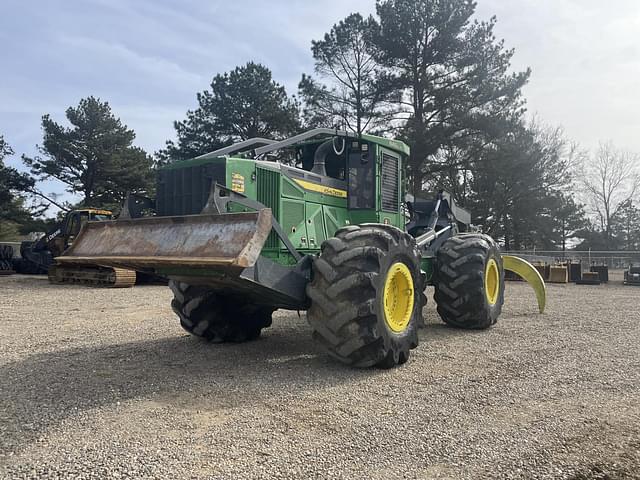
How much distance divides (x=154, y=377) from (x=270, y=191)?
7.71ft

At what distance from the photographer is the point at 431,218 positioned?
9305 millimetres

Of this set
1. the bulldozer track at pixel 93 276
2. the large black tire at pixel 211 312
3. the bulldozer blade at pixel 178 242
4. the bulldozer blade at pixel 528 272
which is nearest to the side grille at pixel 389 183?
the large black tire at pixel 211 312

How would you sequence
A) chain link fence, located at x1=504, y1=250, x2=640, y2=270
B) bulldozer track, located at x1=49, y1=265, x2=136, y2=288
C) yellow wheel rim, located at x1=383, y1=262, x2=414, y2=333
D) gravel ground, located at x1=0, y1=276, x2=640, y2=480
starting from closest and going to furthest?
gravel ground, located at x1=0, y1=276, x2=640, y2=480 < yellow wheel rim, located at x1=383, y1=262, x2=414, y2=333 < bulldozer track, located at x1=49, y1=265, x2=136, y2=288 < chain link fence, located at x1=504, y1=250, x2=640, y2=270

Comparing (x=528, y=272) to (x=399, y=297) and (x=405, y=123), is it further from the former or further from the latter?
(x=405, y=123)

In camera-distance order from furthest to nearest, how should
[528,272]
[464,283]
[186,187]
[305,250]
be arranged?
[528,272]
[464,283]
[305,250]
[186,187]

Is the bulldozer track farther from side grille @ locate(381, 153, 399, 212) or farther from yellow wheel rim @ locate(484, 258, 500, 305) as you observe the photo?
yellow wheel rim @ locate(484, 258, 500, 305)

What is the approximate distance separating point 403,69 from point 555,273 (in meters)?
12.2

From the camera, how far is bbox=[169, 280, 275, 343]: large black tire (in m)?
6.39

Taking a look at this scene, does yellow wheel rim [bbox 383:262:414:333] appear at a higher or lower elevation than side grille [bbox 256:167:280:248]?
lower

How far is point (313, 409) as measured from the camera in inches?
159

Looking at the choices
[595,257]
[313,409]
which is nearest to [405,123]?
[595,257]

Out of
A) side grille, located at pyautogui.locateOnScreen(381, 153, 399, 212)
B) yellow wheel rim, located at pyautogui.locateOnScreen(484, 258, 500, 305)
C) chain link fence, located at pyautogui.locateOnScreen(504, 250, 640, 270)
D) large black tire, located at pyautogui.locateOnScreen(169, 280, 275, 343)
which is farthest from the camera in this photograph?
chain link fence, located at pyautogui.locateOnScreen(504, 250, 640, 270)

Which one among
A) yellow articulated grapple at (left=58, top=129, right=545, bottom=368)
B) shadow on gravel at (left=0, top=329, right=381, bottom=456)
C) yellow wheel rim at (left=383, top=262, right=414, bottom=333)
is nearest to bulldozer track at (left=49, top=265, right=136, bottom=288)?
shadow on gravel at (left=0, top=329, right=381, bottom=456)

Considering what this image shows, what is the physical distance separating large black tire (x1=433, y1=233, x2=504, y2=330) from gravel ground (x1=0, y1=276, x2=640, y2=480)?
34 centimetres
